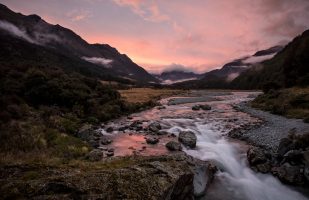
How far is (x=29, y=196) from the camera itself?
805 cm

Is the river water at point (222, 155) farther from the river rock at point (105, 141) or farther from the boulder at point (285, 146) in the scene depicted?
the boulder at point (285, 146)

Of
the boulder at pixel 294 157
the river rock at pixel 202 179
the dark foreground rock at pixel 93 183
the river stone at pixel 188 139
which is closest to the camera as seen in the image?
the dark foreground rock at pixel 93 183

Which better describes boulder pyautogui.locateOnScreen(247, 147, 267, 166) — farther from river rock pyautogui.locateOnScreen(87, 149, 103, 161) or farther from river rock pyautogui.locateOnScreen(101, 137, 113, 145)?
river rock pyautogui.locateOnScreen(101, 137, 113, 145)

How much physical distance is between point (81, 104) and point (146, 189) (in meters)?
33.2

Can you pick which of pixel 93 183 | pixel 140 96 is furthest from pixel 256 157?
pixel 140 96

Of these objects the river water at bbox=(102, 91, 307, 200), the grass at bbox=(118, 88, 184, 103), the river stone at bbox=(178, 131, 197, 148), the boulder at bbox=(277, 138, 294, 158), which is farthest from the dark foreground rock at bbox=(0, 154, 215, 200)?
the grass at bbox=(118, 88, 184, 103)

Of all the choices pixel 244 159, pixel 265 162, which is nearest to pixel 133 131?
pixel 244 159

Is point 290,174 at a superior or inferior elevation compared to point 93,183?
inferior

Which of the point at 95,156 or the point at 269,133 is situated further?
the point at 269,133

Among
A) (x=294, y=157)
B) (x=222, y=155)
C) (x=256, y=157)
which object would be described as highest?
(x=294, y=157)

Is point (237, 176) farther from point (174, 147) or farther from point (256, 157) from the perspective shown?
point (174, 147)

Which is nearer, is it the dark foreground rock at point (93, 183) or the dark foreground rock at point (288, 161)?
the dark foreground rock at point (93, 183)

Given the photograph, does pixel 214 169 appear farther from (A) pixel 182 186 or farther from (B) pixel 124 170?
(B) pixel 124 170

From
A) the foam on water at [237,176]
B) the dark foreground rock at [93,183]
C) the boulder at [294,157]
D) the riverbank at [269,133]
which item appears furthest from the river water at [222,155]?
the dark foreground rock at [93,183]
